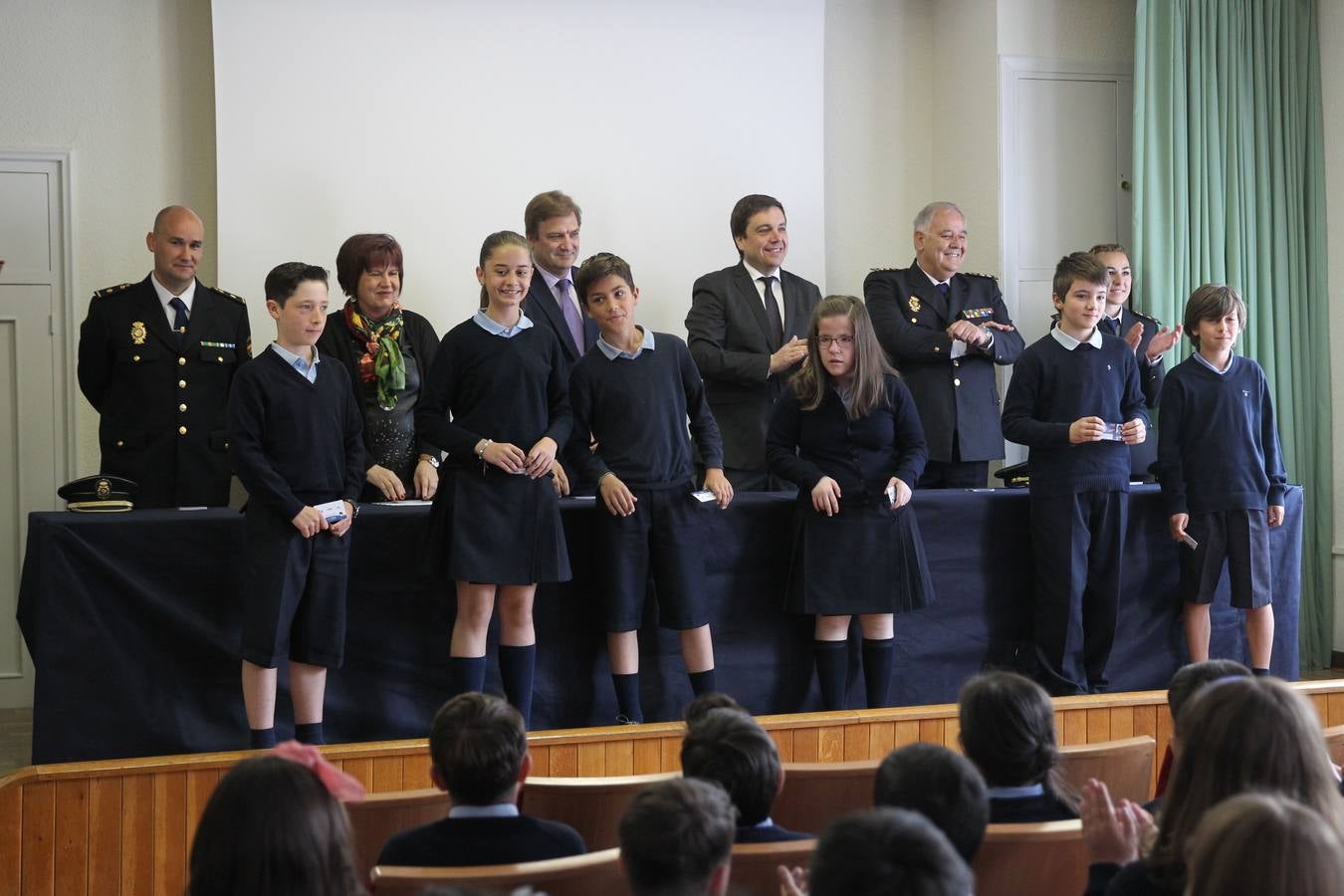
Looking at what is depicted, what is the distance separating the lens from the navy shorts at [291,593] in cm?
344

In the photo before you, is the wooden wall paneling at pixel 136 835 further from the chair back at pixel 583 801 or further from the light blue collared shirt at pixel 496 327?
the light blue collared shirt at pixel 496 327

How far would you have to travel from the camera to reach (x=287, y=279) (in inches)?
137

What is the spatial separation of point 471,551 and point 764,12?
127 inches

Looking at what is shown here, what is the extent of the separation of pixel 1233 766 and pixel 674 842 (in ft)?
2.34

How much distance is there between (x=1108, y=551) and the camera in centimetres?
433

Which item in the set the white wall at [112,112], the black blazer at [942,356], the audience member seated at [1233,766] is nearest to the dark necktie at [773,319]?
the black blazer at [942,356]

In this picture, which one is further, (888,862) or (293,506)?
(293,506)

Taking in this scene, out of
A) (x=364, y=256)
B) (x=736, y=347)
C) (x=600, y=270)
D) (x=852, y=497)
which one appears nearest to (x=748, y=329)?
(x=736, y=347)

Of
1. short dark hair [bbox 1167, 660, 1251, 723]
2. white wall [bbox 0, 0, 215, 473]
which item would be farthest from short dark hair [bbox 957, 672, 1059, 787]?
white wall [bbox 0, 0, 215, 473]

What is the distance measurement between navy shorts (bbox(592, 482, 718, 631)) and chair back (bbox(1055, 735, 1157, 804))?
1.36m

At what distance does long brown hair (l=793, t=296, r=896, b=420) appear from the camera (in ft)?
13.2

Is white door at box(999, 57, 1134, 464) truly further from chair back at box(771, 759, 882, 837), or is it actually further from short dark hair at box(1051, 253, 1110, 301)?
chair back at box(771, 759, 882, 837)

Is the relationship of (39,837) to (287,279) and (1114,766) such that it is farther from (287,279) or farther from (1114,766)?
(1114,766)

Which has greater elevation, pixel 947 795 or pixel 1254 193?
pixel 1254 193
